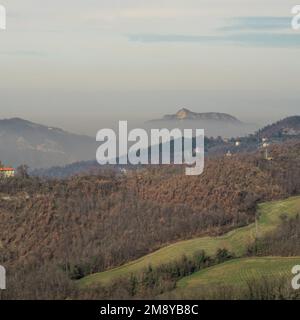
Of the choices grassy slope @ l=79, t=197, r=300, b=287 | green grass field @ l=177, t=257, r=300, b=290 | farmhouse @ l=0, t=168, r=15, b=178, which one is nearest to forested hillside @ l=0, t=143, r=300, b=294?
grassy slope @ l=79, t=197, r=300, b=287

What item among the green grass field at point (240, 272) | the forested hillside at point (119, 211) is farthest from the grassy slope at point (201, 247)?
the green grass field at point (240, 272)

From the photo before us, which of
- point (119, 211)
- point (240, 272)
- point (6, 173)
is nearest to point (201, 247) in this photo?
point (240, 272)

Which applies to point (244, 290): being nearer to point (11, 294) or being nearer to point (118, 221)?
point (11, 294)

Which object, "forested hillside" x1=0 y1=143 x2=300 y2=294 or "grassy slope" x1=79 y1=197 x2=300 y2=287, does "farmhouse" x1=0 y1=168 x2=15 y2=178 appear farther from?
"grassy slope" x1=79 y1=197 x2=300 y2=287

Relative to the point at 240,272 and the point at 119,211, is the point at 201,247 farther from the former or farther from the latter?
the point at 119,211

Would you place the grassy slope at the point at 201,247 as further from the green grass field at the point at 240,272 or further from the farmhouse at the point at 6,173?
the farmhouse at the point at 6,173

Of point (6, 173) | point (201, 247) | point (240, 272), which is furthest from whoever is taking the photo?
point (6, 173)
